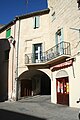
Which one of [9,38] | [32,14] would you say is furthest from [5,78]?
[32,14]

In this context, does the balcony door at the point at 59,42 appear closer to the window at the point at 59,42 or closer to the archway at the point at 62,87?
the window at the point at 59,42

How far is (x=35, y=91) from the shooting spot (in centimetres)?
2231

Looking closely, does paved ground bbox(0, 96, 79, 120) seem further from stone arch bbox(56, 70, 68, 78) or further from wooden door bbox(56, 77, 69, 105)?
stone arch bbox(56, 70, 68, 78)

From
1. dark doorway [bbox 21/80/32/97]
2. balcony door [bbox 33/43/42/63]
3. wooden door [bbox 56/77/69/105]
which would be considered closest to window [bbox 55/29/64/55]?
wooden door [bbox 56/77/69/105]

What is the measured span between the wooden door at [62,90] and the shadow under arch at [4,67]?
22.5ft

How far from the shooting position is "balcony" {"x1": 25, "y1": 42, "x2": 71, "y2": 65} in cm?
1602

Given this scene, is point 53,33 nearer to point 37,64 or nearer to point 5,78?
point 37,64

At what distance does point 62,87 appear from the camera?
17.2 meters

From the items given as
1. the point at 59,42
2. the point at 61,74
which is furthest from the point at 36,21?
the point at 61,74

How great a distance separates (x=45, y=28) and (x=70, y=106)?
8.64 m

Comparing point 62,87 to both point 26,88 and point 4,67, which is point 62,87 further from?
point 4,67

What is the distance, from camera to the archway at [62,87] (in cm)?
1636

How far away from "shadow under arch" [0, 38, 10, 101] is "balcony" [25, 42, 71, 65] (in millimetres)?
3667

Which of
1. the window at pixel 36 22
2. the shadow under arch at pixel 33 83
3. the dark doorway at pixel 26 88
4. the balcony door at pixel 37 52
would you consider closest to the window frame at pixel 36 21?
the window at pixel 36 22
